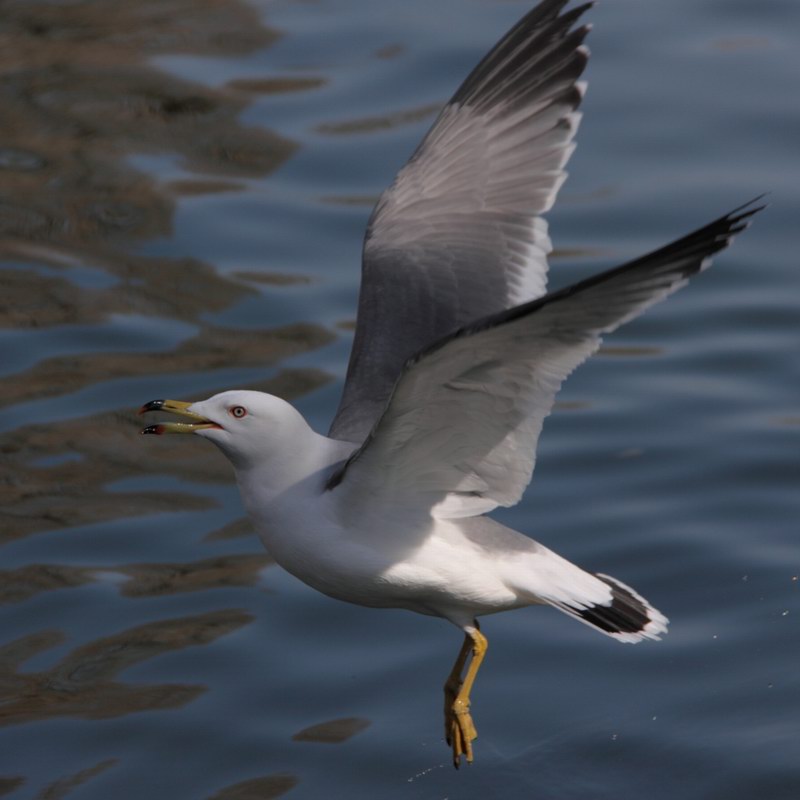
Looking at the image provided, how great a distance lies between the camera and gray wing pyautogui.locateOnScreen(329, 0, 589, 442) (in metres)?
7.46

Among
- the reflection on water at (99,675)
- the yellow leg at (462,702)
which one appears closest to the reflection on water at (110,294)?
the reflection on water at (99,675)

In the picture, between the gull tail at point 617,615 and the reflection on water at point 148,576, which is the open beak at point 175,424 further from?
the reflection on water at point 148,576

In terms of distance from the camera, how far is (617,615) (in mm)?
6820

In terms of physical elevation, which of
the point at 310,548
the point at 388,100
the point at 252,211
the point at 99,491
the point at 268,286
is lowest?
the point at 310,548

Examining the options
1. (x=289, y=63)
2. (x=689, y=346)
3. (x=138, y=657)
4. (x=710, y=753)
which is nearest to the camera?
(x=710, y=753)

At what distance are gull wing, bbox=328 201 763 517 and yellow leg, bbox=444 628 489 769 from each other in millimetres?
631

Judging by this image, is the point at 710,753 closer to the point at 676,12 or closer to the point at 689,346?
the point at 689,346

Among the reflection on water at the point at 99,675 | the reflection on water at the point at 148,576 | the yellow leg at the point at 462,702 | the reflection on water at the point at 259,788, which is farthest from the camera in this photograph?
the reflection on water at the point at 148,576

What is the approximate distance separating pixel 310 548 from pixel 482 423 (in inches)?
30.3

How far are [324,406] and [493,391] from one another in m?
A: 4.67

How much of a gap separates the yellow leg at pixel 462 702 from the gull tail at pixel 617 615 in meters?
0.50

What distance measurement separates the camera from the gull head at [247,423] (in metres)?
6.65

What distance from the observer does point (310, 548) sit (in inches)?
261

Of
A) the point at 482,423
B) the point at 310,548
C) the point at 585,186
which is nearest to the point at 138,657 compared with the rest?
the point at 310,548
